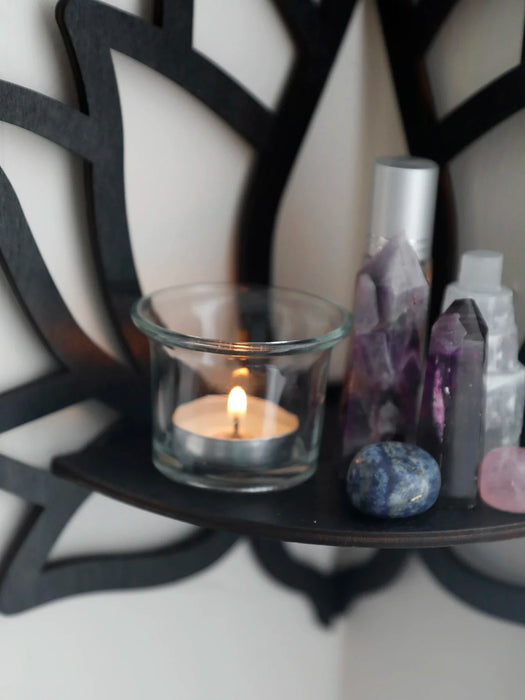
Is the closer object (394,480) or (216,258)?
(394,480)

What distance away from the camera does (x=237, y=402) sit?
0.42 metres

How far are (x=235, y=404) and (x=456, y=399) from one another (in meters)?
0.10

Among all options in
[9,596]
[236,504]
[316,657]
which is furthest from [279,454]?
[316,657]

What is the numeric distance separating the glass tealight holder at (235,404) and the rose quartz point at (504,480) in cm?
8

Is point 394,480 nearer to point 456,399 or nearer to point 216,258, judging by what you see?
point 456,399

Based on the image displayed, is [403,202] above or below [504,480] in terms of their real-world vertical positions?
above

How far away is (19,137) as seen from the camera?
410mm

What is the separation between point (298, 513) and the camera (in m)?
0.41

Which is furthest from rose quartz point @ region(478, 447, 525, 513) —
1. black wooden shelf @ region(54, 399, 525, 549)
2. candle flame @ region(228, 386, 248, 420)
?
candle flame @ region(228, 386, 248, 420)

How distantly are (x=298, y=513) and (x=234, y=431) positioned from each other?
45mm

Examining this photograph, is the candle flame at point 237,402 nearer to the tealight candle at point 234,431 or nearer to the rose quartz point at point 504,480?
the tealight candle at point 234,431

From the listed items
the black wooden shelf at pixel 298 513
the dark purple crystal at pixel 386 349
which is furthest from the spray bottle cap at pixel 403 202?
the black wooden shelf at pixel 298 513

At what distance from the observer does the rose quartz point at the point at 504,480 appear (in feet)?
1.34

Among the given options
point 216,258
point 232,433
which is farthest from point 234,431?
point 216,258
